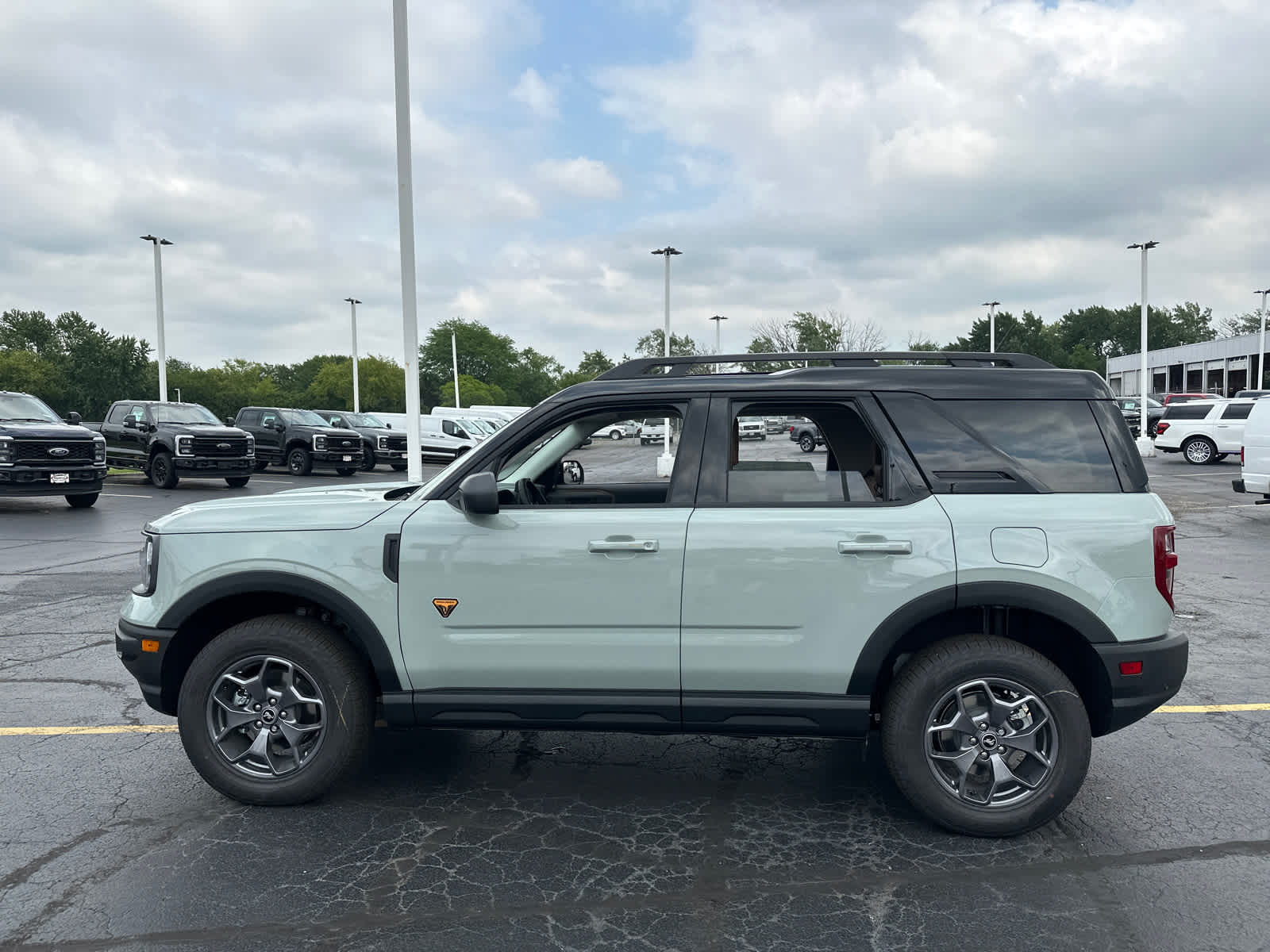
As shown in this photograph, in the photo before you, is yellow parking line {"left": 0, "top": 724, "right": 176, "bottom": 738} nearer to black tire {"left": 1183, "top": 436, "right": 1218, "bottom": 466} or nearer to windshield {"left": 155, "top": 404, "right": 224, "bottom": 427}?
windshield {"left": 155, "top": 404, "right": 224, "bottom": 427}

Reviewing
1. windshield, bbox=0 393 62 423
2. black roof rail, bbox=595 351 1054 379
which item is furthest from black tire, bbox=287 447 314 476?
black roof rail, bbox=595 351 1054 379

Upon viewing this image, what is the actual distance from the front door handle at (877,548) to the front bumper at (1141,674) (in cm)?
81

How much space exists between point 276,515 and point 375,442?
26.7m

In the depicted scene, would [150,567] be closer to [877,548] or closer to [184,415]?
[877,548]

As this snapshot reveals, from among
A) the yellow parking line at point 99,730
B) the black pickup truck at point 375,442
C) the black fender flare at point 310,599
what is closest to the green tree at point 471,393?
the black pickup truck at point 375,442

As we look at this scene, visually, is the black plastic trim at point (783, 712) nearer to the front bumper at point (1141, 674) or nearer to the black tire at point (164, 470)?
the front bumper at point (1141, 674)

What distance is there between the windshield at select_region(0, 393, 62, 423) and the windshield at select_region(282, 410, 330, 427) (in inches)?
371

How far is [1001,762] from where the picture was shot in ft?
12.0

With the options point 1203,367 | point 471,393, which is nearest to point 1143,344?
point 1203,367

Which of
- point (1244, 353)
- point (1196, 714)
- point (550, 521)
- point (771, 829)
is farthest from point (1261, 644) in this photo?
point (1244, 353)

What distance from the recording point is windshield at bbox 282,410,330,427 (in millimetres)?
27250

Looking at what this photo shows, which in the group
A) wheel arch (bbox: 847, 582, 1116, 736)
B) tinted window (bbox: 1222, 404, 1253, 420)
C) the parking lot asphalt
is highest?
tinted window (bbox: 1222, 404, 1253, 420)

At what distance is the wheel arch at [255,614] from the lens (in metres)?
3.82

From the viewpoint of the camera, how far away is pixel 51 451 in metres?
16.2
